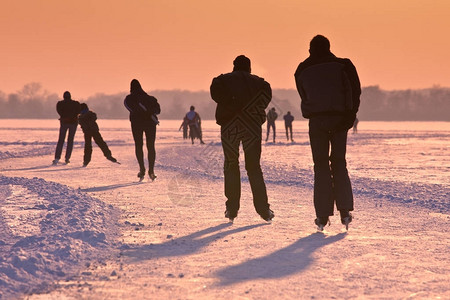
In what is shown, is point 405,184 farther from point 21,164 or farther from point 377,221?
point 21,164

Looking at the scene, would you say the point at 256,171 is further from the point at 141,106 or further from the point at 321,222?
the point at 141,106

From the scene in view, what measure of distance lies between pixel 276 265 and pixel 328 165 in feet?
6.13

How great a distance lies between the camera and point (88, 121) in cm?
1706

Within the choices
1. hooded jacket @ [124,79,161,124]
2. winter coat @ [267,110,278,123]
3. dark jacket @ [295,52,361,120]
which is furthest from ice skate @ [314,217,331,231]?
winter coat @ [267,110,278,123]

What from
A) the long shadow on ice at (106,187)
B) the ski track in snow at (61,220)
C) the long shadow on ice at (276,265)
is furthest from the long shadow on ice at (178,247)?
the long shadow on ice at (106,187)

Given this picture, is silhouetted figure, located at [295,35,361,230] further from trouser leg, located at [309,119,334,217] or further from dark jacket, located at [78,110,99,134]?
dark jacket, located at [78,110,99,134]

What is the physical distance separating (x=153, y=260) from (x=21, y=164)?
13566 mm

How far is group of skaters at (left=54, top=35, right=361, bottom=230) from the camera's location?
6637 millimetres

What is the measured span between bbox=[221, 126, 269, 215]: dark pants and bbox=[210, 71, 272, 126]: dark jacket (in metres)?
0.17

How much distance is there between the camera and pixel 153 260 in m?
5.45

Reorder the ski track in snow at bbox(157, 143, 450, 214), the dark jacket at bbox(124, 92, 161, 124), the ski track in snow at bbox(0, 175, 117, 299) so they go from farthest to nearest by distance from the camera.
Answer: the dark jacket at bbox(124, 92, 161, 124) → the ski track in snow at bbox(157, 143, 450, 214) → the ski track in snow at bbox(0, 175, 117, 299)

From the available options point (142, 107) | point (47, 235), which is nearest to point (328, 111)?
point (47, 235)

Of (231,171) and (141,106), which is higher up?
(141,106)

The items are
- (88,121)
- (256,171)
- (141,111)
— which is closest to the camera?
(256,171)
